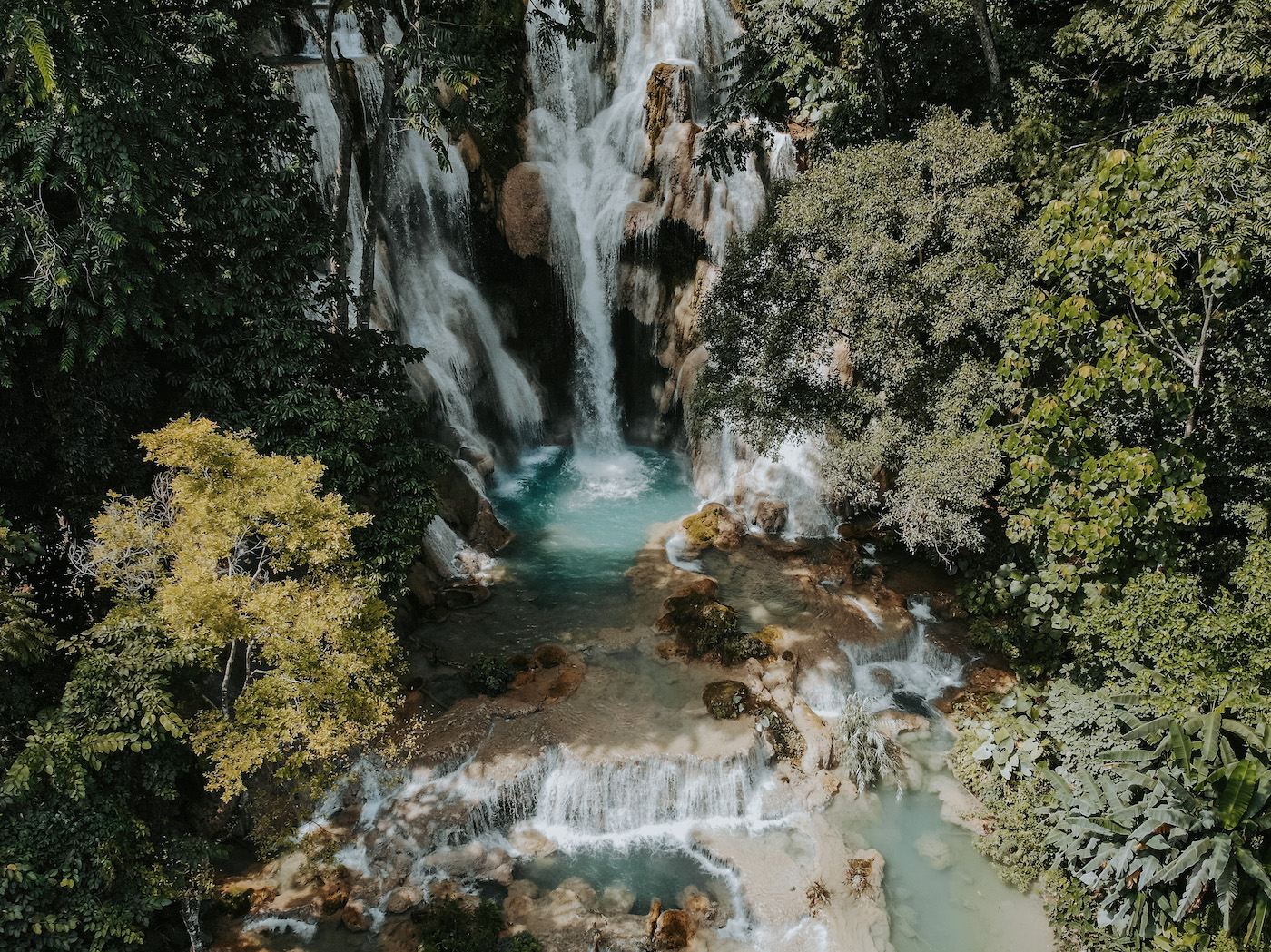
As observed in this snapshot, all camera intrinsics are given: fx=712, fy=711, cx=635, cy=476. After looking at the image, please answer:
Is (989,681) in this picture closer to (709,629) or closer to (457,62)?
(709,629)

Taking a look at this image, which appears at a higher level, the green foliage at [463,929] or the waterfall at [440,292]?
the waterfall at [440,292]

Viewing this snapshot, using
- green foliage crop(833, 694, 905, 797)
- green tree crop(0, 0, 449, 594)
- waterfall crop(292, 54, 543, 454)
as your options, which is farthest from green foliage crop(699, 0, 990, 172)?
green foliage crop(833, 694, 905, 797)

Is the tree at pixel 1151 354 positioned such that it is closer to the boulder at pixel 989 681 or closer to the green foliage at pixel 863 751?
the boulder at pixel 989 681

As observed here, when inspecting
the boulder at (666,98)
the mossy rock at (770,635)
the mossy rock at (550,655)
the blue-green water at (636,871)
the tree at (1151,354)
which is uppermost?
the boulder at (666,98)

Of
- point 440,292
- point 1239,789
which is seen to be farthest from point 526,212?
point 1239,789

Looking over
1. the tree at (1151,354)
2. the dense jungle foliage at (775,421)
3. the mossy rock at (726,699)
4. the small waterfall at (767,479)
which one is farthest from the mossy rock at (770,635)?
the tree at (1151,354)

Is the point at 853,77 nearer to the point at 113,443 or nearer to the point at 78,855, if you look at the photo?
the point at 113,443

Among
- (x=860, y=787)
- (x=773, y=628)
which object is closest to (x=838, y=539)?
(x=773, y=628)
